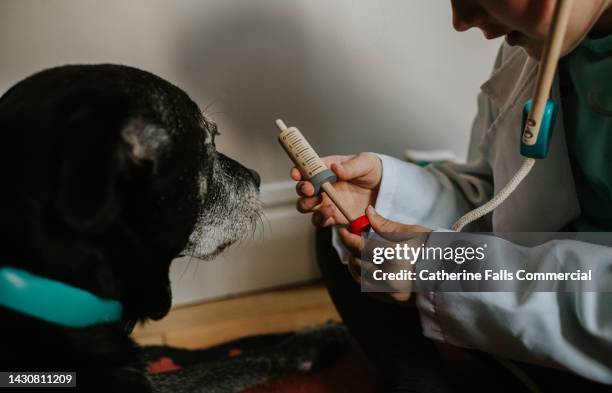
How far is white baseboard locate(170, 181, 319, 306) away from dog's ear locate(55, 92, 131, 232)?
0.73 meters

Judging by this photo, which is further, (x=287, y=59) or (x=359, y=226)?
(x=287, y=59)

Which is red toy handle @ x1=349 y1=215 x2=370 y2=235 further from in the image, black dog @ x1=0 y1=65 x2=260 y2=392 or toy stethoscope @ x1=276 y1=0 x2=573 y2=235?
black dog @ x1=0 y1=65 x2=260 y2=392

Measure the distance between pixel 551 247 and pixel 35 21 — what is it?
3.40 ft

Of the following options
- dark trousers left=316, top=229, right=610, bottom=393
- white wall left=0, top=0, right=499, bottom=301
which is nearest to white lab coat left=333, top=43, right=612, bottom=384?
dark trousers left=316, top=229, right=610, bottom=393

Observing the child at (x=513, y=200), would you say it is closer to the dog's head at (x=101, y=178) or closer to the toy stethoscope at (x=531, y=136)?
the toy stethoscope at (x=531, y=136)

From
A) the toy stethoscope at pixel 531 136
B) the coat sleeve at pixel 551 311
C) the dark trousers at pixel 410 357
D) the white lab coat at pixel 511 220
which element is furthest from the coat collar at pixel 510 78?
the dark trousers at pixel 410 357

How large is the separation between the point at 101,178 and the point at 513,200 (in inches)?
26.9

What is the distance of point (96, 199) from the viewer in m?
0.64

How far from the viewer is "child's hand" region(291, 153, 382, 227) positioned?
95 centimetres

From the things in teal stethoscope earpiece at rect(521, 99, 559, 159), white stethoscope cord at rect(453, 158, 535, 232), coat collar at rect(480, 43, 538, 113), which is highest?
coat collar at rect(480, 43, 538, 113)

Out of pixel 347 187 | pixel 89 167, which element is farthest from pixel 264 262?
pixel 89 167

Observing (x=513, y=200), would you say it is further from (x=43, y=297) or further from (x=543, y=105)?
(x=43, y=297)

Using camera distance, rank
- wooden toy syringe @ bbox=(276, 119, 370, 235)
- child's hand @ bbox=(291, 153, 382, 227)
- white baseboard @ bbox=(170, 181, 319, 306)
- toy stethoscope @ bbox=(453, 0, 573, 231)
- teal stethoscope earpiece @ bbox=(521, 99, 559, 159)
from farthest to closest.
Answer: white baseboard @ bbox=(170, 181, 319, 306) < child's hand @ bbox=(291, 153, 382, 227) < wooden toy syringe @ bbox=(276, 119, 370, 235) < teal stethoscope earpiece @ bbox=(521, 99, 559, 159) < toy stethoscope @ bbox=(453, 0, 573, 231)

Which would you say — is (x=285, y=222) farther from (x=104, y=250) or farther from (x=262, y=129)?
(x=104, y=250)
